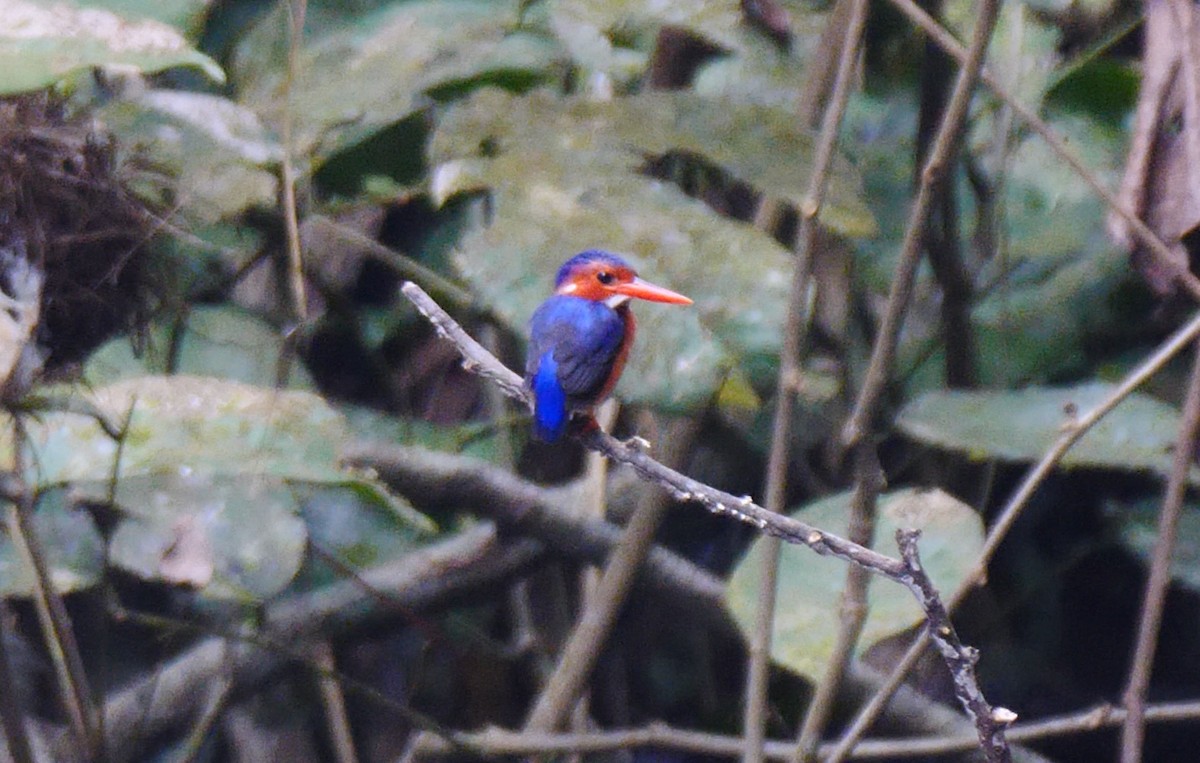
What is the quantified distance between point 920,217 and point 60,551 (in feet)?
3.85

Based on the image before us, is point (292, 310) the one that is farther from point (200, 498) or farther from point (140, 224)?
point (200, 498)

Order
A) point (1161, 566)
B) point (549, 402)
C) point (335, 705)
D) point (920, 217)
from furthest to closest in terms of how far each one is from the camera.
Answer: point (335, 705) → point (549, 402) → point (1161, 566) → point (920, 217)

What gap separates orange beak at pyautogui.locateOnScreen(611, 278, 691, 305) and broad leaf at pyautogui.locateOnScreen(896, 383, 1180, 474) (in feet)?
1.30

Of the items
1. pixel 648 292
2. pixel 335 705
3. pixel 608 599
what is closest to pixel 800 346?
pixel 648 292

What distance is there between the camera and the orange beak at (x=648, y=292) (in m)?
1.57

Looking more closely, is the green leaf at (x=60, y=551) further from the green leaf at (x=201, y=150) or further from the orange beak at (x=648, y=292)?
the orange beak at (x=648, y=292)

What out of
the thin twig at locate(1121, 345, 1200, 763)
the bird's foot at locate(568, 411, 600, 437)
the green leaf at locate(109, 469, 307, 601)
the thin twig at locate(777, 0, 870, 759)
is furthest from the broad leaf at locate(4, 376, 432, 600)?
the thin twig at locate(1121, 345, 1200, 763)

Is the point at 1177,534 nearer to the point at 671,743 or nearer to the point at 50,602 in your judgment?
the point at 671,743

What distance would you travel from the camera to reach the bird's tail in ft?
5.36

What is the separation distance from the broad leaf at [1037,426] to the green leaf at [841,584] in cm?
9

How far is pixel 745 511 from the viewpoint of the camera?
105cm

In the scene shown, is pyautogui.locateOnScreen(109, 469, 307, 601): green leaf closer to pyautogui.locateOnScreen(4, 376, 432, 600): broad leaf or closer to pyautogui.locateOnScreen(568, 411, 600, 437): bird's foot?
pyautogui.locateOnScreen(4, 376, 432, 600): broad leaf

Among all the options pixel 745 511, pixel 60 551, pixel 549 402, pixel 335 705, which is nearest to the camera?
pixel 745 511

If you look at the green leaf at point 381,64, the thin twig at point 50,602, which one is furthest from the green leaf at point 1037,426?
the thin twig at point 50,602
